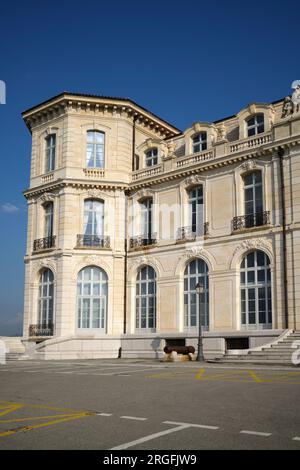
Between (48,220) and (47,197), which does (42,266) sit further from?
(47,197)

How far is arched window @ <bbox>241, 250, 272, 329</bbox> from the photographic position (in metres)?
25.0

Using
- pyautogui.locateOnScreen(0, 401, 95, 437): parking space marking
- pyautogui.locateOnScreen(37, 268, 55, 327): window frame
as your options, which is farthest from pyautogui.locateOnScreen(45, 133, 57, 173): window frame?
pyautogui.locateOnScreen(0, 401, 95, 437): parking space marking

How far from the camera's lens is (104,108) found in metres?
32.2

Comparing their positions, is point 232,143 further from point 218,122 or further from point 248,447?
point 248,447

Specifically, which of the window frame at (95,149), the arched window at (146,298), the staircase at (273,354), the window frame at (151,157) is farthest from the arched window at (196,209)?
the staircase at (273,354)

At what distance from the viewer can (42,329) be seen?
101 ft

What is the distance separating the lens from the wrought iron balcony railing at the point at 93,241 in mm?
30844

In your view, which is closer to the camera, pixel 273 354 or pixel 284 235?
pixel 273 354

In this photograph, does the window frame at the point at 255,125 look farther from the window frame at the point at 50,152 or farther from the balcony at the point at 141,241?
the window frame at the point at 50,152

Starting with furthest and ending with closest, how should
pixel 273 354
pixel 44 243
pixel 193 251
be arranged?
pixel 44 243 < pixel 193 251 < pixel 273 354

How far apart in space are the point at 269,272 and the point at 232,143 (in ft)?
23.2

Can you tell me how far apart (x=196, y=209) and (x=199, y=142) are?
417 centimetres

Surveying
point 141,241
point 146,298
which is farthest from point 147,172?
point 146,298

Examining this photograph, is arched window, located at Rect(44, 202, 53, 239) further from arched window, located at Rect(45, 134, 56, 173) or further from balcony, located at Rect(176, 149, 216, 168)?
balcony, located at Rect(176, 149, 216, 168)
